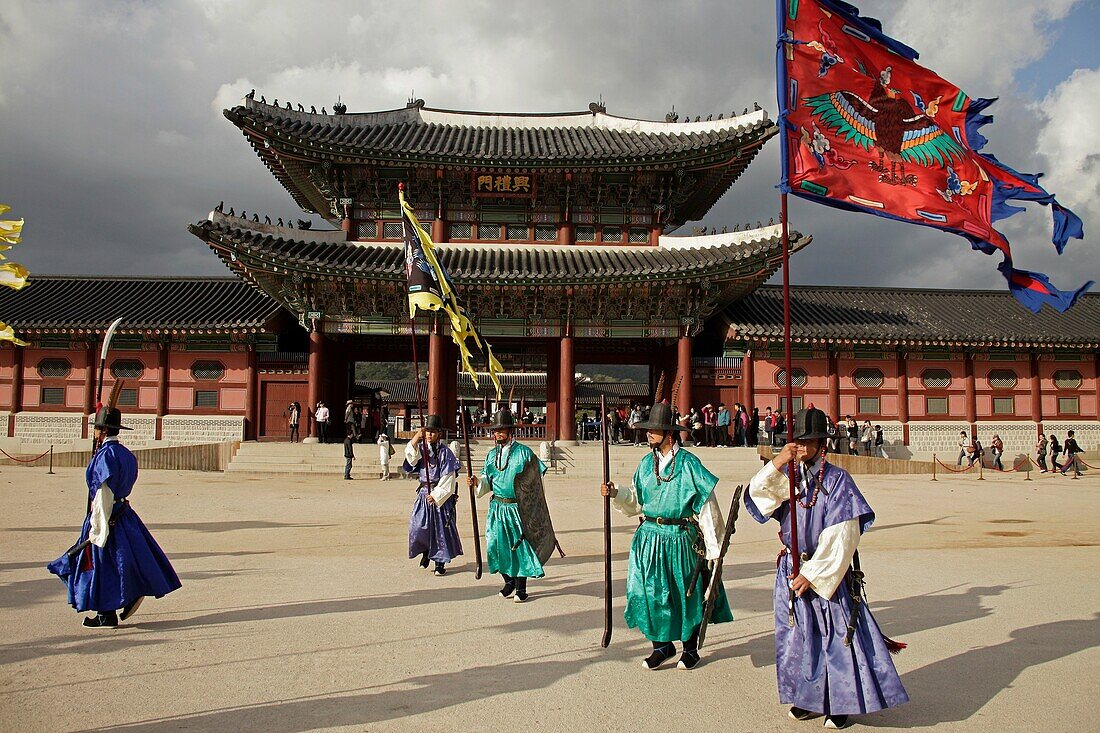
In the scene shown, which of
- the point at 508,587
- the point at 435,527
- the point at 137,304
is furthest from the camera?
the point at 137,304

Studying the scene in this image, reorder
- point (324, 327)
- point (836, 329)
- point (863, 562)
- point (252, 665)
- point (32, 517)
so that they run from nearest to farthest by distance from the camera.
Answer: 1. point (252, 665)
2. point (863, 562)
3. point (32, 517)
4. point (324, 327)
5. point (836, 329)

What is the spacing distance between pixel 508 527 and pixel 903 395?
1980 centimetres

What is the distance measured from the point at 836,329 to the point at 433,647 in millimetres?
20514

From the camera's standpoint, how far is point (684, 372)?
862 inches

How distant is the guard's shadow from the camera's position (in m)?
4.38

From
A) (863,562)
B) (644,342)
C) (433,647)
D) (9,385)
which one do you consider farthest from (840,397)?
(9,385)

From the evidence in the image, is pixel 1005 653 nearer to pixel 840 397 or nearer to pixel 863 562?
pixel 863 562

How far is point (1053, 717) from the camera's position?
14.0 feet

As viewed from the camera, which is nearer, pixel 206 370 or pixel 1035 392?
pixel 206 370

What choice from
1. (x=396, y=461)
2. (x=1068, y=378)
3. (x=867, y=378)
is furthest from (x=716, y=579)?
(x=1068, y=378)

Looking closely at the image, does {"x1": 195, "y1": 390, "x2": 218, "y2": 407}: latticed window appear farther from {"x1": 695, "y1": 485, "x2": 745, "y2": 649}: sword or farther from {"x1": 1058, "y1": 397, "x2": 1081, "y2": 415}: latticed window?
{"x1": 1058, "y1": 397, "x2": 1081, "y2": 415}: latticed window

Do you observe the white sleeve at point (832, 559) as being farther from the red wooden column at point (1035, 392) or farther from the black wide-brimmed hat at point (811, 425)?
the red wooden column at point (1035, 392)

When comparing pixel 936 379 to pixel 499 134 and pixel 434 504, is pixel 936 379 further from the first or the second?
pixel 434 504

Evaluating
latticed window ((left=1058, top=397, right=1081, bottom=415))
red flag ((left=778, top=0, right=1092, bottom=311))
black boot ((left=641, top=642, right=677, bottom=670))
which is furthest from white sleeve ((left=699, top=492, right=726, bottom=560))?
latticed window ((left=1058, top=397, right=1081, bottom=415))
